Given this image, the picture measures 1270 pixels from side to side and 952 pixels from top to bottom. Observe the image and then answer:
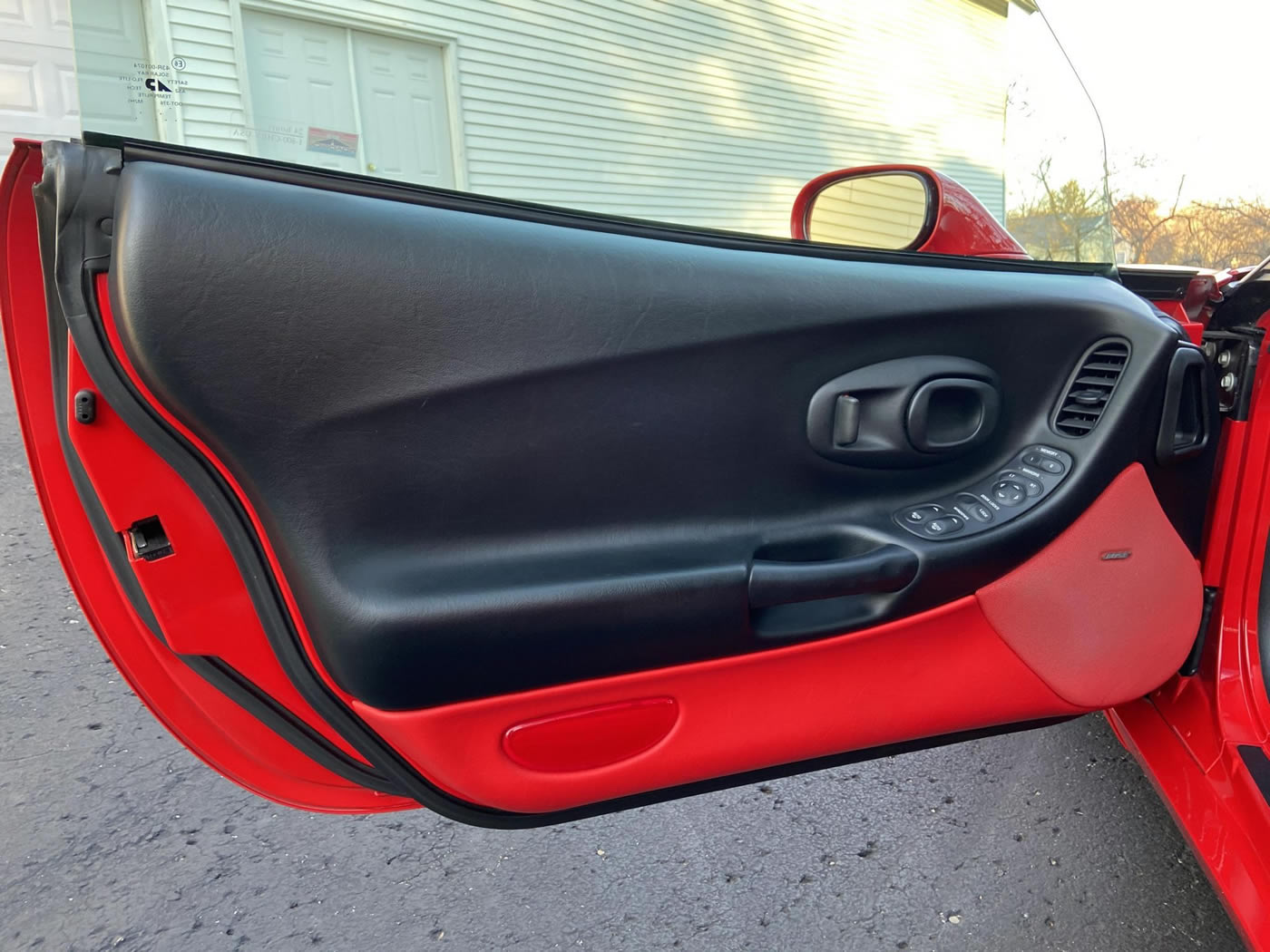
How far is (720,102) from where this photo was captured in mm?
2072

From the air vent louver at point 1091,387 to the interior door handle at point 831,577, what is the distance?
0.36 metres

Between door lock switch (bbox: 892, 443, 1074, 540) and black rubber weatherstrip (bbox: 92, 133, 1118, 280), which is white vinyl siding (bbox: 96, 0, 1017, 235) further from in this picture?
door lock switch (bbox: 892, 443, 1074, 540)

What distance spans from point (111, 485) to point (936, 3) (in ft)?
4.96

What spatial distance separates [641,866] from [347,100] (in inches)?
67.9

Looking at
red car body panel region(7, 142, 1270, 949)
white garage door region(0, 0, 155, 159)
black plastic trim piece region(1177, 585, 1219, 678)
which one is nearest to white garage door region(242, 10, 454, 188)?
white garage door region(0, 0, 155, 159)

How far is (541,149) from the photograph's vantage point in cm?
236

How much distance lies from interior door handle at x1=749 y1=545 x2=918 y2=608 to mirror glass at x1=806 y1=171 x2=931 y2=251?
2.06 ft

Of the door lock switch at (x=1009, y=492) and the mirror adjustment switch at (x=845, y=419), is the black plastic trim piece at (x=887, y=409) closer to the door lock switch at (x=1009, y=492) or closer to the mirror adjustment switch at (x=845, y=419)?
the mirror adjustment switch at (x=845, y=419)

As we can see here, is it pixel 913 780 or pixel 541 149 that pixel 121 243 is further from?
pixel 913 780

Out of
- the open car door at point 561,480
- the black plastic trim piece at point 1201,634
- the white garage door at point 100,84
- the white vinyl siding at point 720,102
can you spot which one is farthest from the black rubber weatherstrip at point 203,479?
the black plastic trim piece at point 1201,634

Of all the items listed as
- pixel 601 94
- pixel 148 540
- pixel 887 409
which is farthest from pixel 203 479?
pixel 601 94

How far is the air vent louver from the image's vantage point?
133 centimetres

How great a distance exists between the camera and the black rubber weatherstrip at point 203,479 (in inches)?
35.9

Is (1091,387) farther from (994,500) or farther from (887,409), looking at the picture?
(887,409)
